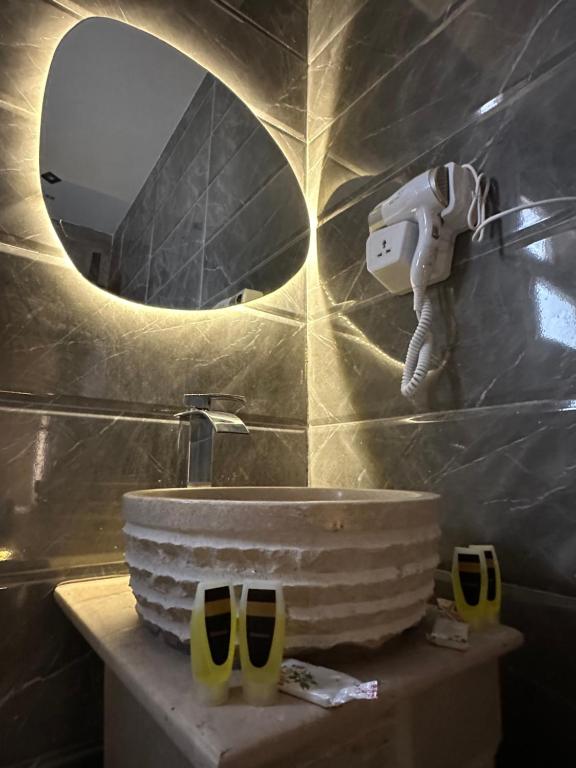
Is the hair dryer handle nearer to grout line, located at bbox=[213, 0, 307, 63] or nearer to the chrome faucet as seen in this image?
the chrome faucet

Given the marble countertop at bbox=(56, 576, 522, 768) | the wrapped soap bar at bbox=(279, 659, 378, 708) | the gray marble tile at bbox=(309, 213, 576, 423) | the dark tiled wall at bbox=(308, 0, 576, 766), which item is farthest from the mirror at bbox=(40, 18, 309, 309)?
the wrapped soap bar at bbox=(279, 659, 378, 708)

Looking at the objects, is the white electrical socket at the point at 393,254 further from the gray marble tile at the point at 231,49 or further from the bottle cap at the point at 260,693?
the bottle cap at the point at 260,693

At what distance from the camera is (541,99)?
27.7 inches

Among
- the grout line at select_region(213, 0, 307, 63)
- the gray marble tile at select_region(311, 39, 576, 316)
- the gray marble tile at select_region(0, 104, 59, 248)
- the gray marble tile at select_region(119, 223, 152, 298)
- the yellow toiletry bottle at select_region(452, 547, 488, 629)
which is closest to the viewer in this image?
the yellow toiletry bottle at select_region(452, 547, 488, 629)

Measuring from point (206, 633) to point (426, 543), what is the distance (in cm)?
26

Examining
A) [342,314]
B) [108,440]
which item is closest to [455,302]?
[342,314]

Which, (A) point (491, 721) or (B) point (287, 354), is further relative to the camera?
(B) point (287, 354)

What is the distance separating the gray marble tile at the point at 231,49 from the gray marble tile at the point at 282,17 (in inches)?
0.7

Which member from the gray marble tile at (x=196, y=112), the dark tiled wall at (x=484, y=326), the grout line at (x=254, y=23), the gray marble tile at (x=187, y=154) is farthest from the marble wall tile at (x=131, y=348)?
the grout line at (x=254, y=23)

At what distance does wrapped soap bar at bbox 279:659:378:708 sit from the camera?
389mm

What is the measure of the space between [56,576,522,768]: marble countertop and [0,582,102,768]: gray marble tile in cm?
13

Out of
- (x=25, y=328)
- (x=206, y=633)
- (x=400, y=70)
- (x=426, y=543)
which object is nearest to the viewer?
(x=206, y=633)

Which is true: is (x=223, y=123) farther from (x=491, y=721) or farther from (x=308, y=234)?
(x=491, y=721)

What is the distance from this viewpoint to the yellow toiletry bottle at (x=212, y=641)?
1.30ft
